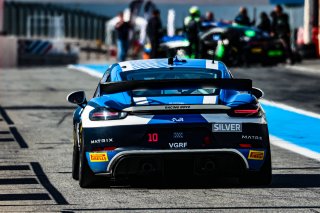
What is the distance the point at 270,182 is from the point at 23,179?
249 cm

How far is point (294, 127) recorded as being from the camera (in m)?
19.0

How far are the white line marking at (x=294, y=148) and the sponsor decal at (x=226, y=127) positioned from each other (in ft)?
11.5

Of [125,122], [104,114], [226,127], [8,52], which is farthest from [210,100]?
[8,52]

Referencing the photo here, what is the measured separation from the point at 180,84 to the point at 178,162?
70cm

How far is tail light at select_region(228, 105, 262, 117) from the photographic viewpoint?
35.7 feet

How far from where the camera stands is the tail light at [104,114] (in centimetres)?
1091

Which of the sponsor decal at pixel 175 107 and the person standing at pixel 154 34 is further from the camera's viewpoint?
the person standing at pixel 154 34

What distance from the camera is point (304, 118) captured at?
20500 millimetres

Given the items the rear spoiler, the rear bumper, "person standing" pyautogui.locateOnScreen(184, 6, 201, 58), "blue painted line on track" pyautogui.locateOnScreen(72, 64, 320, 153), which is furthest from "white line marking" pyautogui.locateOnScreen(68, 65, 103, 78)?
the rear bumper

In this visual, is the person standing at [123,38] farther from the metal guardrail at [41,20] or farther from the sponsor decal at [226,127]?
the sponsor decal at [226,127]

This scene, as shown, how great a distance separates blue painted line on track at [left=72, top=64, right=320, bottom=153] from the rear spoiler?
4.19 m

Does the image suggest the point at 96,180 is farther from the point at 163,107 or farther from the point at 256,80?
the point at 256,80

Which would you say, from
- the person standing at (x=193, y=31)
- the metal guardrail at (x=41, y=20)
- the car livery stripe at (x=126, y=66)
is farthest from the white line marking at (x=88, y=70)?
the car livery stripe at (x=126, y=66)

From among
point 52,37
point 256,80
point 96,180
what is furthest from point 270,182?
point 52,37
